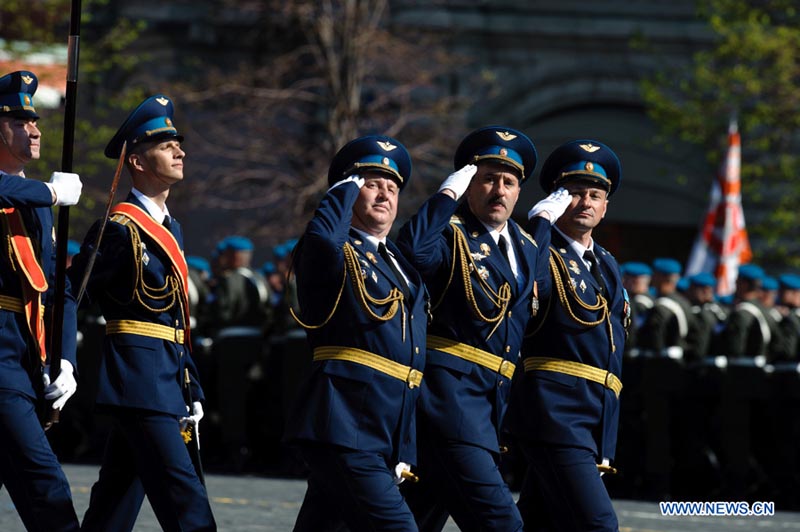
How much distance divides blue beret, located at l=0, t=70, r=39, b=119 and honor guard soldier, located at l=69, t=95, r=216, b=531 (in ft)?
1.38

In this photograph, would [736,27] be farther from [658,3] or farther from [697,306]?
[697,306]

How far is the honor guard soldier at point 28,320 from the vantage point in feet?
22.5

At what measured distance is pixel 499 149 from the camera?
7.59 metres

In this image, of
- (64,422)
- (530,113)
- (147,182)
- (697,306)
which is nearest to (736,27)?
(530,113)

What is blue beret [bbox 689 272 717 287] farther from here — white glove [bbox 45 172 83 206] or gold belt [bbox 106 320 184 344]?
white glove [bbox 45 172 83 206]

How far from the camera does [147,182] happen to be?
754 cm

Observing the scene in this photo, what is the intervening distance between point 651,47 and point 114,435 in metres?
18.4

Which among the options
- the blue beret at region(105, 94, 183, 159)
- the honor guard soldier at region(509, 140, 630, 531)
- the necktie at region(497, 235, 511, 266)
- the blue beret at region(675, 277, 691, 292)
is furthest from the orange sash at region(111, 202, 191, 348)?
the blue beret at region(675, 277, 691, 292)

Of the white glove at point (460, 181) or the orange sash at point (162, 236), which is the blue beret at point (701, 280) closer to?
the white glove at point (460, 181)

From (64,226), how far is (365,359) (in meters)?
1.28

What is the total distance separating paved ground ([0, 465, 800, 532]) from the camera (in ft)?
34.8

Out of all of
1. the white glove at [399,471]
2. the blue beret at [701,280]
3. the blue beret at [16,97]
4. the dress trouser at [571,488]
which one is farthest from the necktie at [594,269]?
the blue beret at [701,280]

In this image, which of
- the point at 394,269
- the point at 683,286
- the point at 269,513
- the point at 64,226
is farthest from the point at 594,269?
the point at 683,286

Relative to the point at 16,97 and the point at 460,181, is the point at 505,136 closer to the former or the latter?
the point at 460,181
